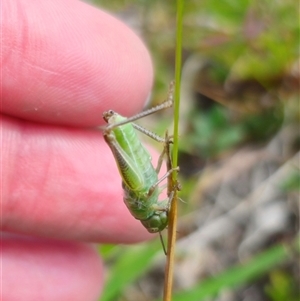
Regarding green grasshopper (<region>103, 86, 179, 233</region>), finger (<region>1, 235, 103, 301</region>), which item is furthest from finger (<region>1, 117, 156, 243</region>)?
green grasshopper (<region>103, 86, 179, 233</region>)

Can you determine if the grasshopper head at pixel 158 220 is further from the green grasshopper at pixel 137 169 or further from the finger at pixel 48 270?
the finger at pixel 48 270

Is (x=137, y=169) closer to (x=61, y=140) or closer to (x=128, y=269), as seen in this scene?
(x=61, y=140)

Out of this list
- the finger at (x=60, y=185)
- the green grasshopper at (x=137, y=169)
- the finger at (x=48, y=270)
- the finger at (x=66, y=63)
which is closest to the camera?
the green grasshopper at (x=137, y=169)

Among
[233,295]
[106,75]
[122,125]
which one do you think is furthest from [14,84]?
[233,295]

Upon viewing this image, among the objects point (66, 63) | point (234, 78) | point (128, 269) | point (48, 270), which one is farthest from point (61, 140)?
point (234, 78)

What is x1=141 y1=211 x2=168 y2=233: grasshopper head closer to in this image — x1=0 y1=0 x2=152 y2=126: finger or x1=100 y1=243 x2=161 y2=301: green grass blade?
x1=0 y1=0 x2=152 y2=126: finger

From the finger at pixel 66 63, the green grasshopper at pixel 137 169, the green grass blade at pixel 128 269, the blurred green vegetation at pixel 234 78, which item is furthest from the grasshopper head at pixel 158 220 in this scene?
the blurred green vegetation at pixel 234 78

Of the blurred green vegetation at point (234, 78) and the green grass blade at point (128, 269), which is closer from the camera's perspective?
the green grass blade at point (128, 269)
